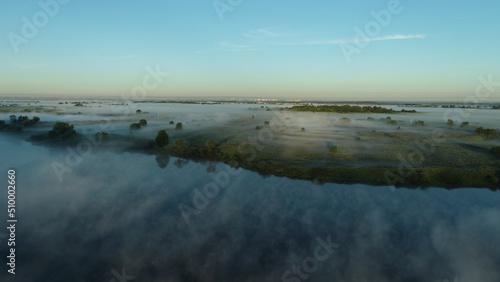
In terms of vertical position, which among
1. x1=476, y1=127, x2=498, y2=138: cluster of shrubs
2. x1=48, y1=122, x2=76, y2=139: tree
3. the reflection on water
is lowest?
the reflection on water

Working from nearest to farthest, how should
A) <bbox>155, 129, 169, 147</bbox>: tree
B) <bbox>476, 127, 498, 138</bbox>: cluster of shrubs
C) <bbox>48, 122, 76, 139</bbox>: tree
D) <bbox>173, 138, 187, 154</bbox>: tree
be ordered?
<bbox>173, 138, 187, 154</bbox>: tree
<bbox>155, 129, 169, 147</bbox>: tree
<bbox>48, 122, 76, 139</bbox>: tree
<bbox>476, 127, 498, 138</bbox>: cluster of shrubs

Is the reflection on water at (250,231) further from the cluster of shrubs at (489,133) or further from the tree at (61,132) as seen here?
the cluster of shrubs at (489,133)

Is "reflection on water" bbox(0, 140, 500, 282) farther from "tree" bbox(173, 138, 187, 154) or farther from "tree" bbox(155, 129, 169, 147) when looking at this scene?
"tree" bbox(155, 129, 169, 147)

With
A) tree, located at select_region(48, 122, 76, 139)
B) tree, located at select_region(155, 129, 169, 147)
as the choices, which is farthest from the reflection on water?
tree, located at select_region(48, 122, 76, 139)

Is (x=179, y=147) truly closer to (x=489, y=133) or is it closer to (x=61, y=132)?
(x=61, y=132)

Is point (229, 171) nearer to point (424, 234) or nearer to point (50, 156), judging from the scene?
point (424, 234)

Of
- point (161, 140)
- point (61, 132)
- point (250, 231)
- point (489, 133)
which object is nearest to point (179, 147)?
point (161, 140)

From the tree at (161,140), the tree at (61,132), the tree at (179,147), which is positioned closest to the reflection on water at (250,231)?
the tree at (179,147)

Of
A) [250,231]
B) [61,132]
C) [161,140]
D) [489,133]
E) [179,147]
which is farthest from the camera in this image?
[489,133]
